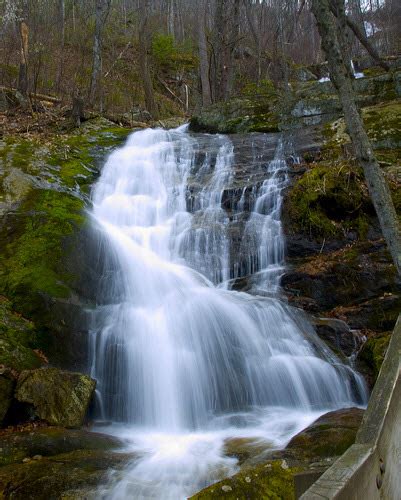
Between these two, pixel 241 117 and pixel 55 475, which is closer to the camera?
pixel 55 475

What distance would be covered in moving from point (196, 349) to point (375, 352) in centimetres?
247

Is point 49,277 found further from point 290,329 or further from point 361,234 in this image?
point 361,234

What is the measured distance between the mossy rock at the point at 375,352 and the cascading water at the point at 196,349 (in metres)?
0.29

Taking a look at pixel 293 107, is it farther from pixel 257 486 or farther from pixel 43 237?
pixel 257 486

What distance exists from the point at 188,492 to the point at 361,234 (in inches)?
249

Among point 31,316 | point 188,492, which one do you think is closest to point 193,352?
point 31,316

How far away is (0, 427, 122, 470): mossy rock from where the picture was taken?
14.2ft

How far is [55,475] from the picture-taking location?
12.8ft

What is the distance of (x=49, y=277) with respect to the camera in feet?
22.3

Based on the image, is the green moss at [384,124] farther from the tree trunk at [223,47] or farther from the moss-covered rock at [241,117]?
the tree trunk at [223,47]

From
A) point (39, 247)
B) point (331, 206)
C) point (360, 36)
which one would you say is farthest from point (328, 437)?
point (360, 36)

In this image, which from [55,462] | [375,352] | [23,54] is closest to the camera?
[55,462]

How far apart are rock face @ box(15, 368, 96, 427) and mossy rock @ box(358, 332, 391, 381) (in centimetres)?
379

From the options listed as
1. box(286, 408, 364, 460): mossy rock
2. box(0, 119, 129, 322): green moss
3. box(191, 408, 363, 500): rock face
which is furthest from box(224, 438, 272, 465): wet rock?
box(0, 119, 129, 322): green moss
